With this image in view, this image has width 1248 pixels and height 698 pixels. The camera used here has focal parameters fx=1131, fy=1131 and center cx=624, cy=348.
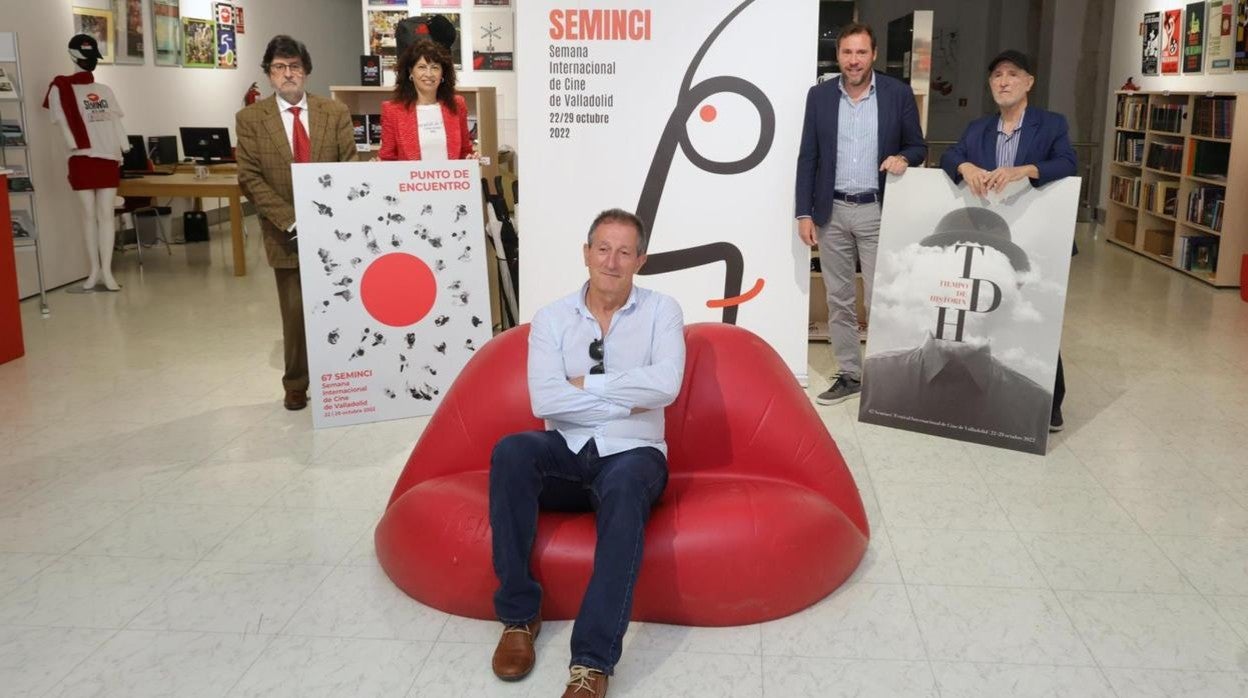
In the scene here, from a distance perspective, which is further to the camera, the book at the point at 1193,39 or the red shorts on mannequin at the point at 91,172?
the book at the point at 1193,39

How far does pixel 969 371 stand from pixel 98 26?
7943mm

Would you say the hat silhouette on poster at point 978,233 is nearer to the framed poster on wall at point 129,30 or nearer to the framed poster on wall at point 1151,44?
the framed poster on wall at point 1151,44

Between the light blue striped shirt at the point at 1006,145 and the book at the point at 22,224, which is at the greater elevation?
the light blue striped shirt at the point at 1006,145

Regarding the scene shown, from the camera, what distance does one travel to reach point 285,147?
16.6ft

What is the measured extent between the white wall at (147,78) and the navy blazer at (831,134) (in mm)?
5398

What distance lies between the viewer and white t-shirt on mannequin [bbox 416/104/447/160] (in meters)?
5.60

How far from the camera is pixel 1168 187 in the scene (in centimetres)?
948

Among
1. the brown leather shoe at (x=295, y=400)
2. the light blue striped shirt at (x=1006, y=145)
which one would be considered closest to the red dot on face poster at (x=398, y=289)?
the brown leather shoe at (x=295, y=400)

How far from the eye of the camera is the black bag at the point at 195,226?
10742mm

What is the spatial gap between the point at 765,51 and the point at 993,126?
111 centimetres

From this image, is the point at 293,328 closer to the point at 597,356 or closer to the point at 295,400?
the point at 295,400

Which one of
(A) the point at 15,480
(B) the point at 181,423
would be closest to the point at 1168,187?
(B) the point at 181,423

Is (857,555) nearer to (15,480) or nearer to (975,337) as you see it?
(975,337)

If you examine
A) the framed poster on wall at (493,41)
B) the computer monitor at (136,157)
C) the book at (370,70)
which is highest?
the framed poster on wall at (493,41)
